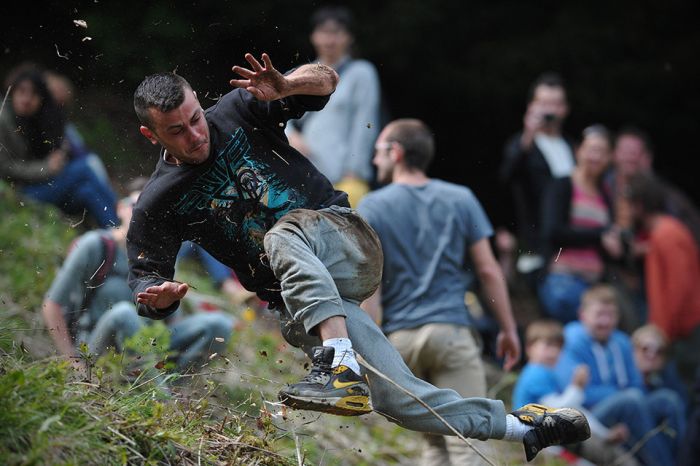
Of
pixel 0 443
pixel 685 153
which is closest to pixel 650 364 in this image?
pixel 685 153

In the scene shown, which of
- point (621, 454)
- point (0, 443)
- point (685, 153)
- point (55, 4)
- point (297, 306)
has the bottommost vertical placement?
point (621, 454)

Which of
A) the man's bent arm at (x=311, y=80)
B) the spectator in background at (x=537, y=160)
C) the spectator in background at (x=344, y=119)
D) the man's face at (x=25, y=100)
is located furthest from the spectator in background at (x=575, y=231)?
the man's bent arm at (x=311, y=80)

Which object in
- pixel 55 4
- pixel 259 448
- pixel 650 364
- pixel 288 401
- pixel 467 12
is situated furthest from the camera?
pixel 467 12

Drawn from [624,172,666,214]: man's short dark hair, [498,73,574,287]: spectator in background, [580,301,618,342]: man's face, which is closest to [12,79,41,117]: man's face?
[498,73,574,287]: spectator in background

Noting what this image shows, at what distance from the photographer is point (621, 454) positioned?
30.9ft

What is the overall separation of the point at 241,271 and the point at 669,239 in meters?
6.28

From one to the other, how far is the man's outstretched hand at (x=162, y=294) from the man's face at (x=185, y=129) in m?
0.56

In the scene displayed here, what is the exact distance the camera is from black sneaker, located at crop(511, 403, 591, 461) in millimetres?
5641

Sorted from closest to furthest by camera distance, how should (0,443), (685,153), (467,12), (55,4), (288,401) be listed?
(0,443)
(288,401)
(55,4)
(467,12)
(685,153)

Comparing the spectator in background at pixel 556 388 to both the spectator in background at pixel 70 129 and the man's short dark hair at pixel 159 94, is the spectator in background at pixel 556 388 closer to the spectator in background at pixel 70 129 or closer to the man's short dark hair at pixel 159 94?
the spectator in background at pixel 70 129

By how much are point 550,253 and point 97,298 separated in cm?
411

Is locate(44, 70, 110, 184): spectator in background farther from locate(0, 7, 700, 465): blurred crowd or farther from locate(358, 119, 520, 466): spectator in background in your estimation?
locate(358, 119, 520, 466): spectator in background

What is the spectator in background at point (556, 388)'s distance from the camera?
9.10m

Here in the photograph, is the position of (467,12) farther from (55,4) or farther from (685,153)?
(55,4)
